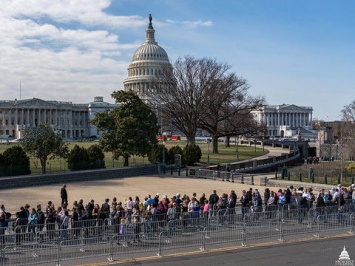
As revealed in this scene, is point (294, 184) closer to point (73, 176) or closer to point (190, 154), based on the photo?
point (190, 154)

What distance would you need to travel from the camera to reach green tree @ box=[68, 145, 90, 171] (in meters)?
48.5

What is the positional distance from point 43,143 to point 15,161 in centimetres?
275

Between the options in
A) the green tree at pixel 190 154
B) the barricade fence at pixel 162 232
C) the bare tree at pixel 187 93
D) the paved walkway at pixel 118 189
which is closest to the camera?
the barricade fence at pixel 162 232

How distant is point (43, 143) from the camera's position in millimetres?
45125

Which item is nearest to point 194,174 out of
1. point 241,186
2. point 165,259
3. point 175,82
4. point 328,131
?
point 241,186

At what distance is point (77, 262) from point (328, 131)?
90.2 meters

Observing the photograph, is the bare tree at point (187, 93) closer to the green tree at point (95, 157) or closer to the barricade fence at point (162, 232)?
the green tree at point (95, 157)

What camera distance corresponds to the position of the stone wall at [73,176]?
41.8m

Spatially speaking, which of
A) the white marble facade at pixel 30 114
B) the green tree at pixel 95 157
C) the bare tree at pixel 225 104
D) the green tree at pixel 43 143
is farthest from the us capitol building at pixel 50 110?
the green tree at pixel 43 143

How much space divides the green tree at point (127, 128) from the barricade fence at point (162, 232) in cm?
2776

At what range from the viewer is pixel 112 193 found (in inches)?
1534

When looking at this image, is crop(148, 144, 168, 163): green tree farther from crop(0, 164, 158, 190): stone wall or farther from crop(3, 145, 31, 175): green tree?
crop(3, 145, 31, 175): green tree

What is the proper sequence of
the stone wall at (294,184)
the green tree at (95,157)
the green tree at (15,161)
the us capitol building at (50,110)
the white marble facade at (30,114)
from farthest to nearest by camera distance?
the us capitol building at (50,110)
the white marble facade at (30,114)
the green tree at (95,157)
the green tree at (15,161)
the stone wall at (294,184)

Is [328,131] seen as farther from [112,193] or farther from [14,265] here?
[14,265]
